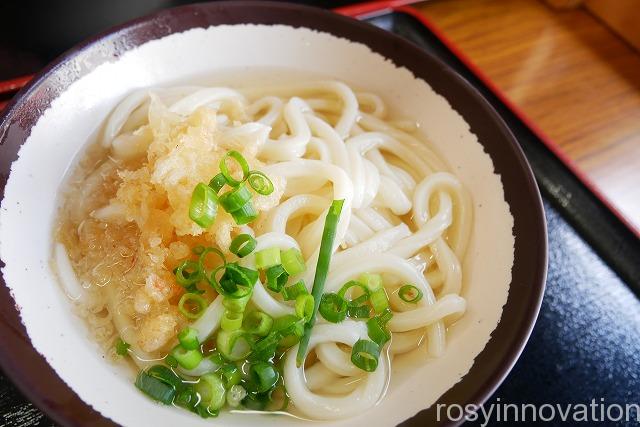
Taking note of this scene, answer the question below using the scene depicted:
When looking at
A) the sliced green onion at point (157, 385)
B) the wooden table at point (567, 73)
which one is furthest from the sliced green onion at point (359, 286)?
the wooden table at point (567, 73)

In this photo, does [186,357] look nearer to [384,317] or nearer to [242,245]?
[242,245]

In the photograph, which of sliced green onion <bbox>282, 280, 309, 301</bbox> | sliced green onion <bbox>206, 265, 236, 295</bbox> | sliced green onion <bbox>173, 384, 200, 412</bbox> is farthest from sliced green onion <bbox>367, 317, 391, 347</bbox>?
sliced green onion <bbox>173, 384, 200, 412</bbox>

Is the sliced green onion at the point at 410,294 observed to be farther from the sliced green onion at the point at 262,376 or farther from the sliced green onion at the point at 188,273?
the sliced green onion at the point at 188,273

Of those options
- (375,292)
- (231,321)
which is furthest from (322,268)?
(231,321)

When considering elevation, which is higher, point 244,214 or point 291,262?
point 244,214

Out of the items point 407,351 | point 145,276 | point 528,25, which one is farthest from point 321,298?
point 528,25

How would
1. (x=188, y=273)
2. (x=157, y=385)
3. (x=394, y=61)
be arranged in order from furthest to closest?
(x=394, y=61), (x=188, y=273), (x=157, y=385)

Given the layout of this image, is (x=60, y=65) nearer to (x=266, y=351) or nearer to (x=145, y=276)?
(x=145, y=276)
